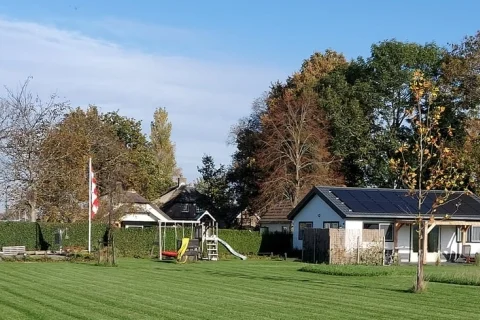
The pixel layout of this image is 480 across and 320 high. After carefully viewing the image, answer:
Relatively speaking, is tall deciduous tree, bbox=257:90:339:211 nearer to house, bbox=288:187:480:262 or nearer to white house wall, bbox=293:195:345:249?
white house wall, bbox=293:195:345:249

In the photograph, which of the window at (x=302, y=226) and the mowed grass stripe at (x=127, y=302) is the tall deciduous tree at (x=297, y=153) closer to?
the window at (x=302, y=226)

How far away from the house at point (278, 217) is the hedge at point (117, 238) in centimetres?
777

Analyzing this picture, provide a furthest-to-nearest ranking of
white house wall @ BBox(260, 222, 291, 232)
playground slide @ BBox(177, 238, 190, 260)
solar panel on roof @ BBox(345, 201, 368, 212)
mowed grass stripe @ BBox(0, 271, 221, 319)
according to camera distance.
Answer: white house wall @ BBox(260, 222, 291, 232)
solar panel on roof @ BBox(345, 201, 368, 212)
playground slide @ BBox(177, 238, 190, 260)
mowed grass stripe @ BBox(0, 271, 221, 319)

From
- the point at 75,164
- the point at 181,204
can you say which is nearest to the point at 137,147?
the point at 75,164

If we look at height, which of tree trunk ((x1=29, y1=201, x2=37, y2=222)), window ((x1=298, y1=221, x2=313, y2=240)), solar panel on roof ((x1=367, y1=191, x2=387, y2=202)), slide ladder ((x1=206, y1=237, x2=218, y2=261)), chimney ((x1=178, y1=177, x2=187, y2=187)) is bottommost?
slide ladder ((x1=206, y1=237, x2=218, y2=261))

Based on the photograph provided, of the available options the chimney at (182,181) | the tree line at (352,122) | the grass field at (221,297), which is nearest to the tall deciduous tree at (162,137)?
the chimney at (182,181)

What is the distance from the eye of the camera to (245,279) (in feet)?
81.4

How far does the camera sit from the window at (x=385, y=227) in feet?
140

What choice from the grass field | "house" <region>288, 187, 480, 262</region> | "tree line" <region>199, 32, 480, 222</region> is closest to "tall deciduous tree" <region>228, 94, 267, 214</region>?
"tree line" <region>199, 32, 480, 222</region>

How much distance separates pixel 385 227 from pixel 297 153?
47.7 ft

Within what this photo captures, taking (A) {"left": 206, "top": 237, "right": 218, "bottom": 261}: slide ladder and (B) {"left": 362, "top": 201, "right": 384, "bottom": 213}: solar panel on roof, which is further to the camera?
(B) {"left": 362, "top": 201, "right": 384, "bottom": 213}: solar panel on roof

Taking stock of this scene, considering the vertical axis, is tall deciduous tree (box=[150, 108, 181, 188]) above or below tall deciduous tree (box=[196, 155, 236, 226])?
above

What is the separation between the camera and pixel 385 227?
141ft

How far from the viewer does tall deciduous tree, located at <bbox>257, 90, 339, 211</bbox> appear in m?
56.4
